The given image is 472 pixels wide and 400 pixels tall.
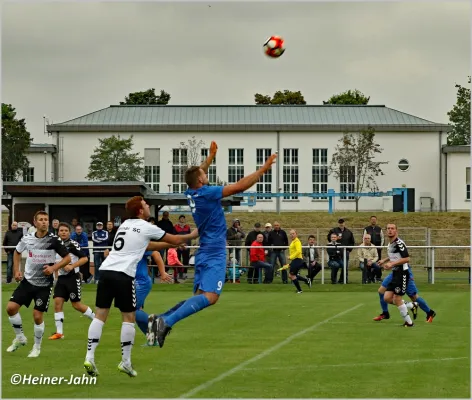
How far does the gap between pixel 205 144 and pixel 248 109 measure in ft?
19.0

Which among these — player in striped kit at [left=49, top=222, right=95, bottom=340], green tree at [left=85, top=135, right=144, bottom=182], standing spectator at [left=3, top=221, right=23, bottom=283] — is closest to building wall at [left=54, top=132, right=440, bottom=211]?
green tree at [left=85, top=135, right=144, bottom=182]

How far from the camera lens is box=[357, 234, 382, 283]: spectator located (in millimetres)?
33059

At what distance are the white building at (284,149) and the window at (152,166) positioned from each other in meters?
0.07

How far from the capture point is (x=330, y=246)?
3312cm

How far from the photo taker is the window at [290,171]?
256 feet

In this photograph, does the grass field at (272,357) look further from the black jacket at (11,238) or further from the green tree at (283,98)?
the green tree at (283,98)

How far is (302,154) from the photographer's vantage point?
77.8 meters

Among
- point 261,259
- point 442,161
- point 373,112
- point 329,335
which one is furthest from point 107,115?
point 329,335

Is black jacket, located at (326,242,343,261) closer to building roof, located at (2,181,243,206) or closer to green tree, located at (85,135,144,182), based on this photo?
building roof, located at (2,181,243,206)

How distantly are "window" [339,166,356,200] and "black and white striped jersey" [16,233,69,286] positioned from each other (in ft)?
201

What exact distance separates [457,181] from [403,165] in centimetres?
415

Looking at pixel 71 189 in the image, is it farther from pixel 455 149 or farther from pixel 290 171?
pixel 455 149

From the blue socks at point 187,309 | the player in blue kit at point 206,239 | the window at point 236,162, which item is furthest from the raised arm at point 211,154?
the window at point 236,162

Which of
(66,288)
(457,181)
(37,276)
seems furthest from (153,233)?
(457,181)
